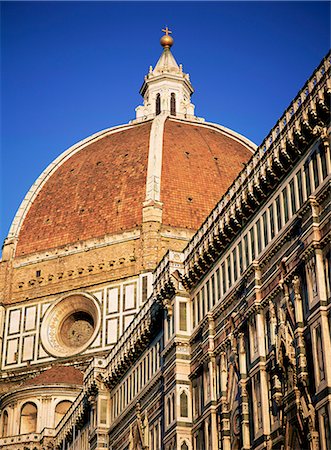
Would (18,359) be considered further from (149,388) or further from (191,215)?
(149,388)

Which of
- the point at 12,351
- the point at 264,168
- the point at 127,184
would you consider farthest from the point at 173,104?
the point at 264,168

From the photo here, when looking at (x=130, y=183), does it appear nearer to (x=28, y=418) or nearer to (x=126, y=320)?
(x=126, y=320)

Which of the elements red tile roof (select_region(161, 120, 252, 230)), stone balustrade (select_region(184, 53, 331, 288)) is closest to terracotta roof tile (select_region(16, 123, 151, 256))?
red tile roof (select_region(161, 120, 252, 230))

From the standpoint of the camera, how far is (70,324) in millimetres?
72750

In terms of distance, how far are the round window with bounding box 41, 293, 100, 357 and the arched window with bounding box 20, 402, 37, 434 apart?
6.96 meters

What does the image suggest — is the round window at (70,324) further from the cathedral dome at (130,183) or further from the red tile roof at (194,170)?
the red tile roof at (194,170)

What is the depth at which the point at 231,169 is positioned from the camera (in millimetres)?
80000

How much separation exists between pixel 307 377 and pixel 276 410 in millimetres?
2500

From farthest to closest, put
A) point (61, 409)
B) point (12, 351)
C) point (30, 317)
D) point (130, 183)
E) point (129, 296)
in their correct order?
point (130, 183)
point (30, 317)
point (12, 351)
point (129, 296)
point (61, 409)

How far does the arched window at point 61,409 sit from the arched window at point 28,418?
161 cm

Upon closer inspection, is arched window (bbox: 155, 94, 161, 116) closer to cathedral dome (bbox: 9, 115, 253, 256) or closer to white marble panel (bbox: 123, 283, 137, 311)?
cathedral dome (bbox: 9, 115, 253, 256)

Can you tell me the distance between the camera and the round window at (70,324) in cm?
7056

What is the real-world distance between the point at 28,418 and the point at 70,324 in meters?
10.7

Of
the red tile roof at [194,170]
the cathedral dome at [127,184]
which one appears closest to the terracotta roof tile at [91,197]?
the cathedral dome at [127,184]
